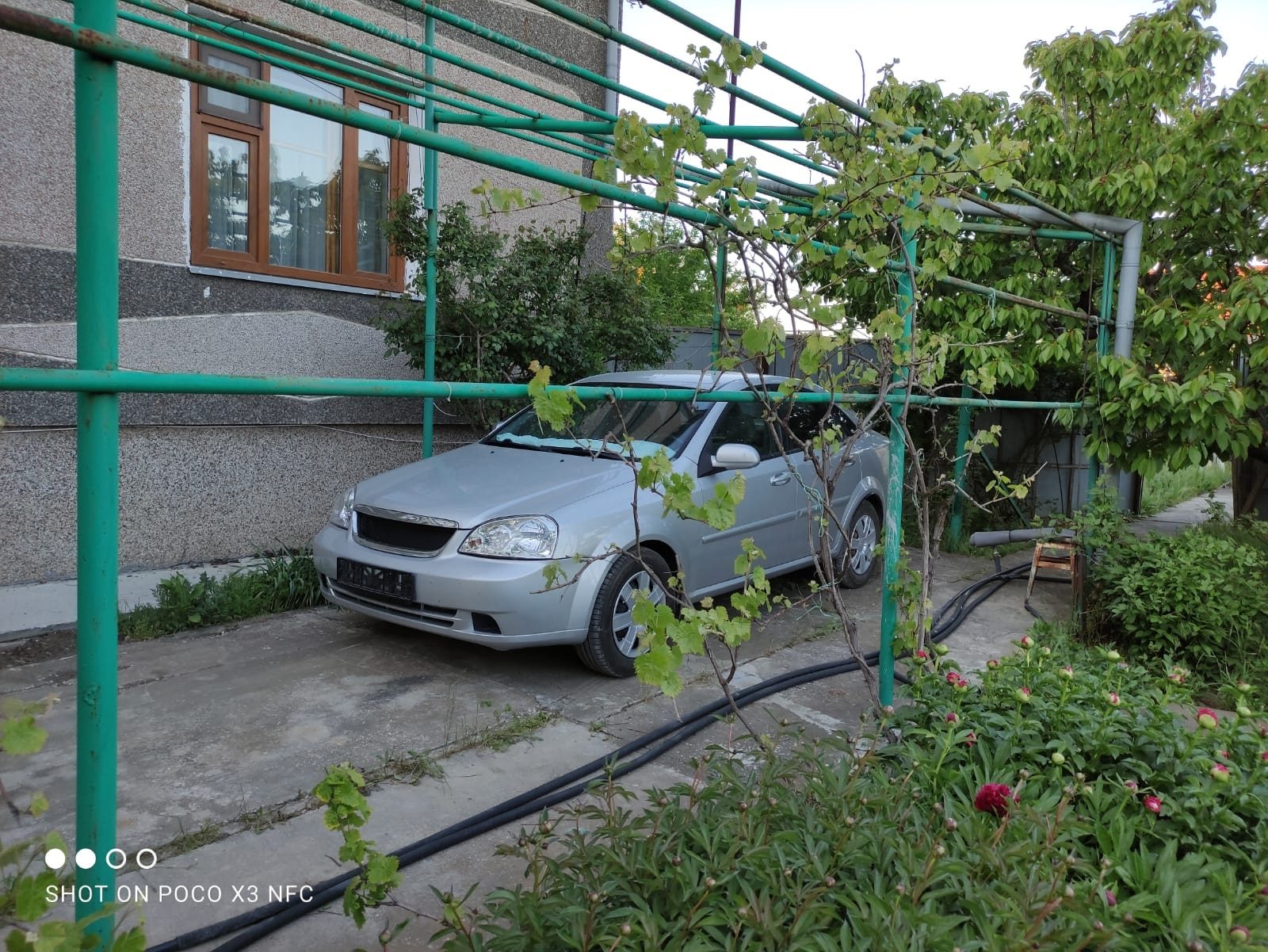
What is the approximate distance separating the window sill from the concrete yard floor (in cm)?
255

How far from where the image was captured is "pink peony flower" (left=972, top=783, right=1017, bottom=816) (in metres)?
1.96

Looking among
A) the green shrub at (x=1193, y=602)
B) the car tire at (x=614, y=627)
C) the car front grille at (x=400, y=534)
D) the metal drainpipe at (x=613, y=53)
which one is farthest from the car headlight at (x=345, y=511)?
the metal drainpipe at (x=613, y=53)

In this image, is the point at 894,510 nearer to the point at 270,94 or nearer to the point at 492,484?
the point at 492,484

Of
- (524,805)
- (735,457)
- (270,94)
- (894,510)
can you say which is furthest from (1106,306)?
(270,94)

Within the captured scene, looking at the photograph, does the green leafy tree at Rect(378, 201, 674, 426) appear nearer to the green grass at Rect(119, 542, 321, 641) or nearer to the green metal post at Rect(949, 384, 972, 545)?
the green grass at Rect(119, 542, 321, 641)

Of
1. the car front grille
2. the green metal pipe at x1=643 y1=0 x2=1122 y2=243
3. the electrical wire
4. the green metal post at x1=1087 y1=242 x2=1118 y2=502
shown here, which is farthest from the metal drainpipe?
the electrical wire

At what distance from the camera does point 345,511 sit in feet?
15.6

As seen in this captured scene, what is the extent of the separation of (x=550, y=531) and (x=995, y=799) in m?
2.52

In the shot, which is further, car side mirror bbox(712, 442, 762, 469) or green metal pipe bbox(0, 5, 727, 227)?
car side mirror bbox(712, 442, 762, 469)

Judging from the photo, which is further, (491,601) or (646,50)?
(491,601)

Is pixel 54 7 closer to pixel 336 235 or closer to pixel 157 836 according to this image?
pixel 336 235

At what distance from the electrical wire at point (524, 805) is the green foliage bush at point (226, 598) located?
2193 millimetres

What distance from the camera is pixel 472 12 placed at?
768 cm

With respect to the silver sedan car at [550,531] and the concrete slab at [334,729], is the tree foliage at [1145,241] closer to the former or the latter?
the silver sedan car at [550,531]
